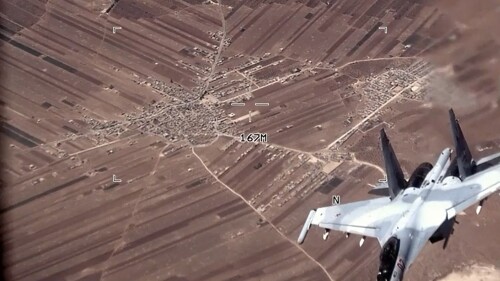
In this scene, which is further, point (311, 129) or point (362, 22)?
point (362, 22)

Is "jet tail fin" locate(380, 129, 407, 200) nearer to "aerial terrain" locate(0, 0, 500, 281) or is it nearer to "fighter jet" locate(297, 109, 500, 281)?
"fighter jet" locate(297, 109, 500, 281)

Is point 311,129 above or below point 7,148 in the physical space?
below

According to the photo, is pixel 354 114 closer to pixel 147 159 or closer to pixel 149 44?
pixel 147 159

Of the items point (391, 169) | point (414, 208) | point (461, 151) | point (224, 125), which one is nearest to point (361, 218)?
point (414, 208)

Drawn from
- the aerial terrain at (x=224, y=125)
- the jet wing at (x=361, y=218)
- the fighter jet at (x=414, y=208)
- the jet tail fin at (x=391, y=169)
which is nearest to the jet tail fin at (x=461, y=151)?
the fighter jet at (x=414, y=208)

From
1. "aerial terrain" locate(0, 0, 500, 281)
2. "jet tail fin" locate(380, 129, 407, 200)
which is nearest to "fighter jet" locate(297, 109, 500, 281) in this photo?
"jet tail fin" locate(380, 129, 407, 200)

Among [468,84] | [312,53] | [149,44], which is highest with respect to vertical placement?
[149,44]

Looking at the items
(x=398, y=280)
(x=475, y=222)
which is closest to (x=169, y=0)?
(x=475, y=222)

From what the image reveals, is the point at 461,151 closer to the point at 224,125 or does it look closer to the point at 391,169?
the point at 391,169
